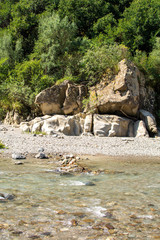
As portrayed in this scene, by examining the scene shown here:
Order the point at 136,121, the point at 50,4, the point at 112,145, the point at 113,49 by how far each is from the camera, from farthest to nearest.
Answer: the point at 50,4, the point at 113,49, the point at 136,121, the point at 112,145

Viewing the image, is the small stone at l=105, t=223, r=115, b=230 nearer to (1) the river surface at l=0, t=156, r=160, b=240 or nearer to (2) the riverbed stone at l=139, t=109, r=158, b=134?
(1) the river surface at l=0, t=156, r=160, b=240

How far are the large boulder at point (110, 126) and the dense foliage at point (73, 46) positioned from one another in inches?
171

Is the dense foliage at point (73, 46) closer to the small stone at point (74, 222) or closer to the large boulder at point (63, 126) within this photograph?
the large boulder at point (63, 126)

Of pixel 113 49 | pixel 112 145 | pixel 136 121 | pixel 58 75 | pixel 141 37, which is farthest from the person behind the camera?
pixel 141 37

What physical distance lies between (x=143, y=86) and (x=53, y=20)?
11.7 meters

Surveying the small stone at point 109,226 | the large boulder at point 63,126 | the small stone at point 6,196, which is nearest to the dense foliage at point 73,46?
the large boulder at point 63,126

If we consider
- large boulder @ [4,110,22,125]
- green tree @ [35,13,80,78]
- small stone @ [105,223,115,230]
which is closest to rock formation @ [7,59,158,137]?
large boulder @ [4,110,22,125]

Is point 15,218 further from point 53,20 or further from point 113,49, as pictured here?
point 53,20

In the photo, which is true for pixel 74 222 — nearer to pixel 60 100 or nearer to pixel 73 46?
pixel 60 100

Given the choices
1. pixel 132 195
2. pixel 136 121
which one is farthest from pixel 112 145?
pixel 132 195

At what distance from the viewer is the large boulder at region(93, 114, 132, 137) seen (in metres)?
16.4

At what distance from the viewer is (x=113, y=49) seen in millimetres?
20422

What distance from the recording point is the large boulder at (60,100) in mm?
18922

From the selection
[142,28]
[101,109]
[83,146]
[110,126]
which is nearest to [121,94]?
[101,109]
